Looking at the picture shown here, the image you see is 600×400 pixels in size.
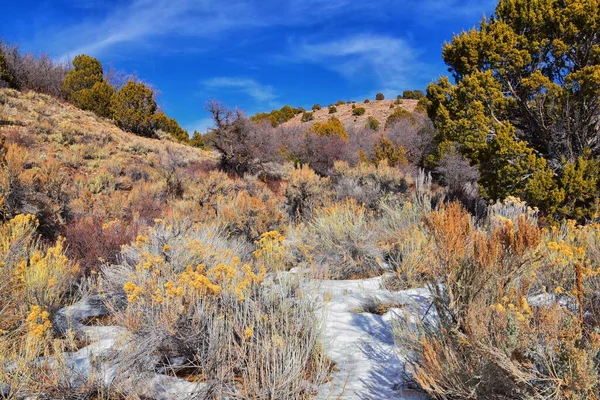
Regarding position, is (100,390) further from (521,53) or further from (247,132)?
(247,132)

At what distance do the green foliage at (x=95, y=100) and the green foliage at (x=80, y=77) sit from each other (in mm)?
337

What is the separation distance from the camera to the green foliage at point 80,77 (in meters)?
24.1

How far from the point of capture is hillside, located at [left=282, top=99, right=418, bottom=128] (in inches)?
1646

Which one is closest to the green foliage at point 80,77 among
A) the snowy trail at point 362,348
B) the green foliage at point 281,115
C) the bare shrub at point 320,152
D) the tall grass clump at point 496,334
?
the bare shrub at point 320,152

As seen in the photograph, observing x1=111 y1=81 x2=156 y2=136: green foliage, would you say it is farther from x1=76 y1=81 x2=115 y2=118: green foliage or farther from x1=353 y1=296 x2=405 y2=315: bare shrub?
x1=353 y1=296 x2=405 y2=315: bare shrub

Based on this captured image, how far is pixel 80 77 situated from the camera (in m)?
24.6

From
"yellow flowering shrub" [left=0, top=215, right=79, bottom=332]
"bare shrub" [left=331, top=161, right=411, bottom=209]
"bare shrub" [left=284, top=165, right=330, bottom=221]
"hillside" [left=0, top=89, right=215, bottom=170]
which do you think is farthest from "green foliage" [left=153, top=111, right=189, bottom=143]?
"yellow flowering shrub" [left=0, top=215, right=79, bottom=332]

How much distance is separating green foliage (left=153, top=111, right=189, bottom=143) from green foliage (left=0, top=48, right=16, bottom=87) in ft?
24.5

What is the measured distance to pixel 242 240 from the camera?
722 centimetres

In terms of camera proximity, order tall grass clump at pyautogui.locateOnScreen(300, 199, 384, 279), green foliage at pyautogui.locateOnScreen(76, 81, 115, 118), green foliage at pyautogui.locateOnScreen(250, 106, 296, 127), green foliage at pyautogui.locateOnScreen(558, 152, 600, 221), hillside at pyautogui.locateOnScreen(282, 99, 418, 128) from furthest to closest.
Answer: green foliage at pyautogui.locateOnScreen(250, 106, 296, 127), hillside at pyautogui.locateOnScreen(282, 99, 418, 128), green foliage at pyautogui.locateOnScreen(76, 81, 115, 118), green foliage at pyautogui.locateOnScreen(558, 152, 600, 221), tall grass clump at pyautogui.locateOnScreen(300, 199, 384, 279)

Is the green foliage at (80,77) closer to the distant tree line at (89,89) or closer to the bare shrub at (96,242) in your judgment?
the distant tree line at (89,89)

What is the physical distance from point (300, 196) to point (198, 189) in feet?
9.92

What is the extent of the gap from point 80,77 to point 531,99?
25928 mm

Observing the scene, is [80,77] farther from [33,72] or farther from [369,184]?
[369,184]
